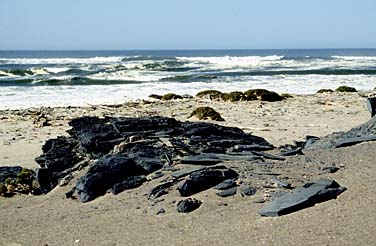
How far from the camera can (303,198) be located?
4.94 meters

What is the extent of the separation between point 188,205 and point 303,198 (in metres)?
1.12

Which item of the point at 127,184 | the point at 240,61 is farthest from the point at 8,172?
the point at 240,61

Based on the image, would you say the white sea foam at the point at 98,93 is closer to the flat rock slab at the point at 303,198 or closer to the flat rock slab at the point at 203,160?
the flat rock slab at the point at 203,160

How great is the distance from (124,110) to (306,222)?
12308 mm

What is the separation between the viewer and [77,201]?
6.38 m

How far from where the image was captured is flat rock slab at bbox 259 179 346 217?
15.8ft

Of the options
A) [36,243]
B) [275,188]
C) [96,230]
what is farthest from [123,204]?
[275,188]

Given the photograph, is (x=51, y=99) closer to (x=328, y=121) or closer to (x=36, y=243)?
(x=328, y=121)

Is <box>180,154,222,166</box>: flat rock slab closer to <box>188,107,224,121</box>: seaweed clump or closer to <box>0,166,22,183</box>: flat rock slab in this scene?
<box>0,166,22,183</box>: flat rock slab

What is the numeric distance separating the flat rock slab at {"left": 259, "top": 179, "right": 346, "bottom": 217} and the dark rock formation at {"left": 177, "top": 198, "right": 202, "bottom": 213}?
29.1 inches

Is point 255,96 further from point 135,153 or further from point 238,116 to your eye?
point 135,153

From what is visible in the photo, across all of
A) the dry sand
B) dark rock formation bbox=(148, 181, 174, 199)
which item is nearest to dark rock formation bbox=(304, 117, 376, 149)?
the dry sand

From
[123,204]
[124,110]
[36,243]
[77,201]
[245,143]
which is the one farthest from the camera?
[124,110]

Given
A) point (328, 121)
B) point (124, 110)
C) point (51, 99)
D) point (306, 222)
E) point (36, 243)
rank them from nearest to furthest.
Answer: point (306, 222) < point (36, 243) < point (328, 121) < point (124, 110) < point (51, 99)
